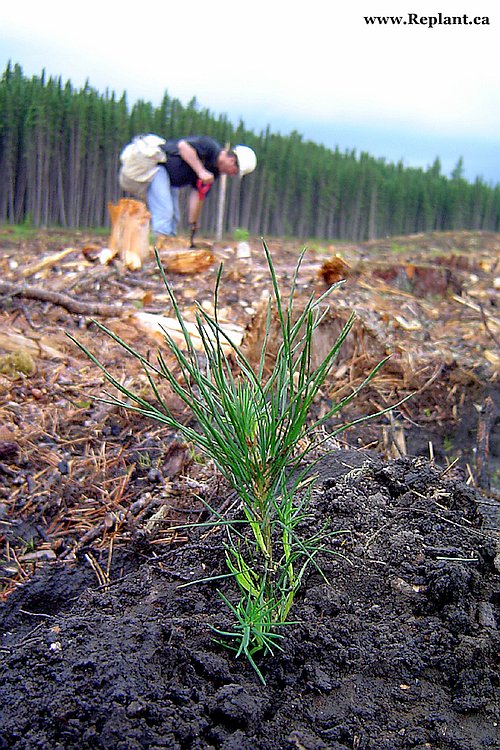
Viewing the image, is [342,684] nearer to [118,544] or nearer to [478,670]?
[478,670]

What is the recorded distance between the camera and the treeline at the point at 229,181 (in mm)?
16609

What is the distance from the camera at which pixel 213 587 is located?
1693 millimetres

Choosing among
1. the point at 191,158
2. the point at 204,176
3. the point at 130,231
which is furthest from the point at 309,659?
the point at 191,158

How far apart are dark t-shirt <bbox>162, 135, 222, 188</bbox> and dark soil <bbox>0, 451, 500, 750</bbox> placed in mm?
8156

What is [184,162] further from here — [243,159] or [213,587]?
[213,587]

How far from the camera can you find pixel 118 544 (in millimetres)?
2383

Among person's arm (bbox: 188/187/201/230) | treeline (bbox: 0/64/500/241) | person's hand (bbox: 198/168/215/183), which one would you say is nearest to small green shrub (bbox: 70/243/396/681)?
person's arm (bbox: 188/187/201/230)

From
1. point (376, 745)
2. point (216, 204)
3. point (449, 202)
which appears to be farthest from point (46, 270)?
point (449, 202)

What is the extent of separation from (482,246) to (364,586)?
13.9m

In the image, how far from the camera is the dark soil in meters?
1.24

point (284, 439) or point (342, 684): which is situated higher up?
point (284, 439)

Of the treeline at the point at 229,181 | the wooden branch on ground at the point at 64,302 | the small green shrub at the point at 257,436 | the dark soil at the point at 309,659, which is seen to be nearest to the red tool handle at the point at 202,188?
the wooden branch on ground at the point at 64,302

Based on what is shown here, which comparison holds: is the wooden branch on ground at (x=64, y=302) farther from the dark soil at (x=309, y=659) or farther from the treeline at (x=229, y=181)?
the treeline at (x=229, y=181)

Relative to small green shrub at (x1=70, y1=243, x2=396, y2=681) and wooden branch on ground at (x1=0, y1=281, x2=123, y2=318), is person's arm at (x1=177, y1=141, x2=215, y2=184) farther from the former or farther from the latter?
small green shrub at (x1=70, y1=243, x2=396, y2=681)
